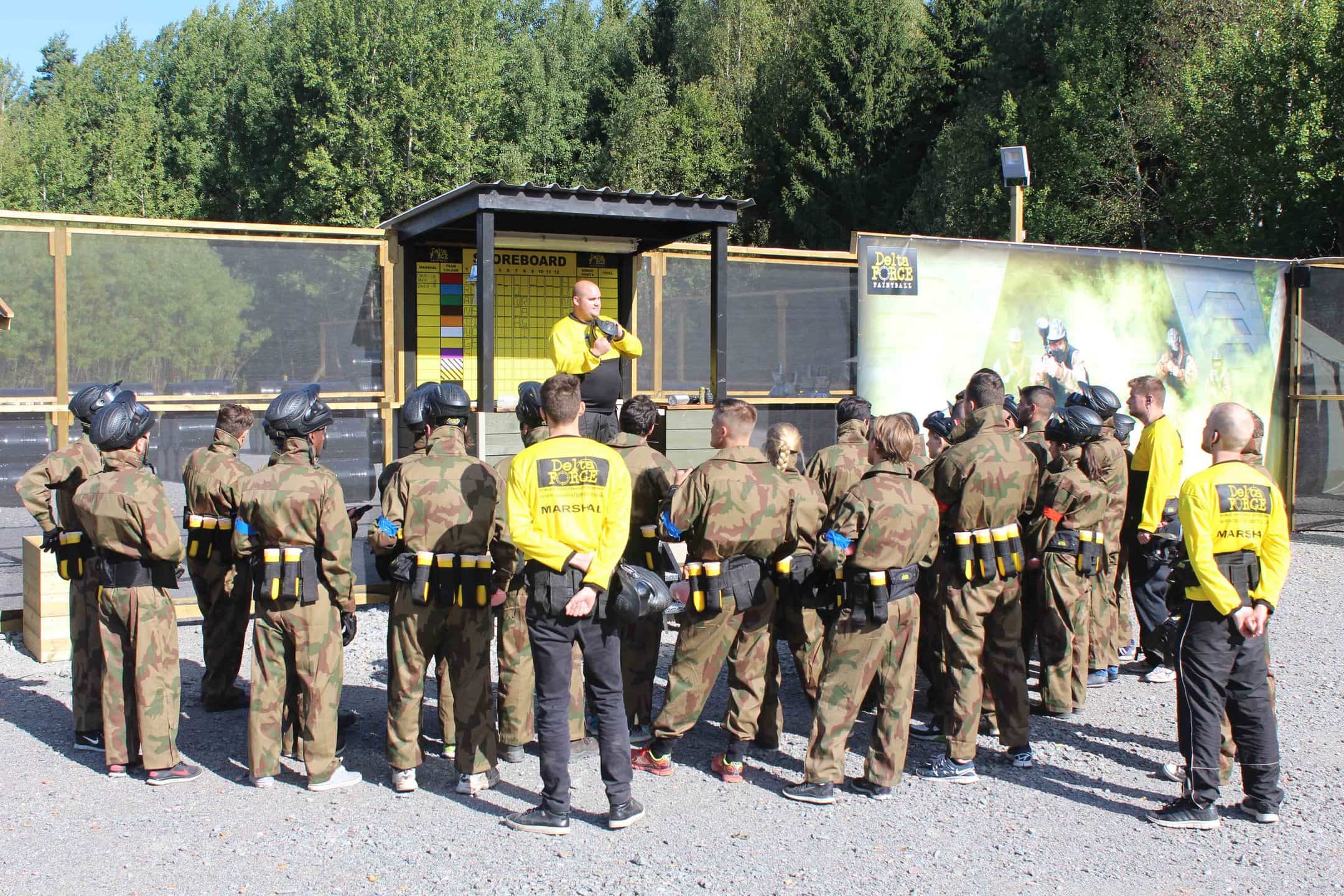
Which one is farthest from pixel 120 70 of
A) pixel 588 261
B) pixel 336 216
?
pixel 588 261

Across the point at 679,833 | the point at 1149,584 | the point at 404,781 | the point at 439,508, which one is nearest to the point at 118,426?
the point at 439,508

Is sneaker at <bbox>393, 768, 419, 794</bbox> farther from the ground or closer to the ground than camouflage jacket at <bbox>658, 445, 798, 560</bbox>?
closer to the ground

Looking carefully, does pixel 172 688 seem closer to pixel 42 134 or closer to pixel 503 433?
pixel 503 433

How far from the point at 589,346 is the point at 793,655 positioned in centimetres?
288

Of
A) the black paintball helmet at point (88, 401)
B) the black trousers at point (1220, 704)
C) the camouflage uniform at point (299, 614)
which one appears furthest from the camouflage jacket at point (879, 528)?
the black paintball helmet at point (88, 401)

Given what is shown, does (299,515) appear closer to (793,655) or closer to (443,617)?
(443,617)

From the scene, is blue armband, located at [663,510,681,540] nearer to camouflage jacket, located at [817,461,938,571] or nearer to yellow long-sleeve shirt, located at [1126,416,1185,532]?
camouflage jacket, located at [817,461,938,571]

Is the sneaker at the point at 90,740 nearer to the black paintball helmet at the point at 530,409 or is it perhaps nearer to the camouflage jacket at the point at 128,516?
the camouflage jacket at the point at 128,516

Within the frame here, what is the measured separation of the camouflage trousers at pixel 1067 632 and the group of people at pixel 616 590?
512 mm

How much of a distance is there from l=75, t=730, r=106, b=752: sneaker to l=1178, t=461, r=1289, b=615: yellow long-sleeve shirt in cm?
544

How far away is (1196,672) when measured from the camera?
4.93m

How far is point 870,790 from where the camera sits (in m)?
5.34

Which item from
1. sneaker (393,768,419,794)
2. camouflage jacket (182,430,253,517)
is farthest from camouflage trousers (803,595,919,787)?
camouflage jacket (182,430,253,517)

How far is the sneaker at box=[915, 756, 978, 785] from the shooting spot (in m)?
5.54
